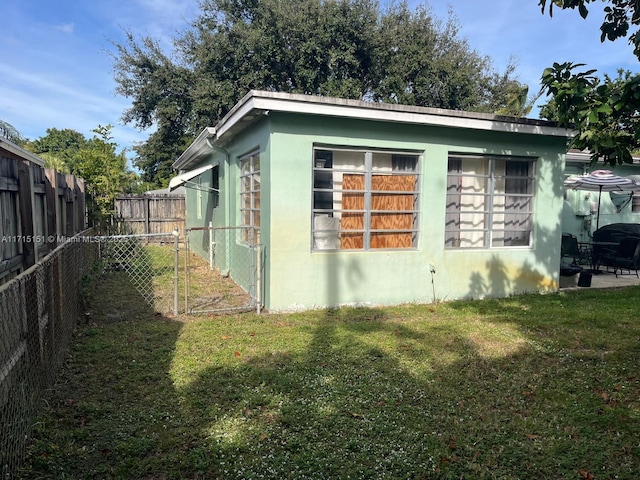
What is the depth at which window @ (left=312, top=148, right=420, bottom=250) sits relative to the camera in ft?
21.9

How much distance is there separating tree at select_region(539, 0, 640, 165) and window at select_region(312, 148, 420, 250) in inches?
95.8

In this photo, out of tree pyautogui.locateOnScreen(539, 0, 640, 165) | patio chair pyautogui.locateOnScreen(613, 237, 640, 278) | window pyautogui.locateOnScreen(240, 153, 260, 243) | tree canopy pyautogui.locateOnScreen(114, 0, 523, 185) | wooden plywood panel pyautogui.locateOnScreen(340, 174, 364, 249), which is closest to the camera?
tree pyautogui.locateOnScreen(539, 0, 640, 165)

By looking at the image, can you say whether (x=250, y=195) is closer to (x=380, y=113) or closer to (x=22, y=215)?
(x=380, y=113)

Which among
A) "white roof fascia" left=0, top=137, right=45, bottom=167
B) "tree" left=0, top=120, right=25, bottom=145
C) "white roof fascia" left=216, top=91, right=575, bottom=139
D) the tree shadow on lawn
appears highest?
"tree" left=0, top=120, right=25, bottom=145

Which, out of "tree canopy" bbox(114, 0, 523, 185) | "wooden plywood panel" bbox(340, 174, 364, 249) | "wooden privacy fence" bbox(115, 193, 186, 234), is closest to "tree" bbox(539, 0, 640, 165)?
"wooden plywood panel" bbox(340, 174, 364, 249)

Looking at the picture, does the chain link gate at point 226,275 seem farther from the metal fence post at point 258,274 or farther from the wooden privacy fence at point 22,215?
the wooden privacy fence at point 22,215

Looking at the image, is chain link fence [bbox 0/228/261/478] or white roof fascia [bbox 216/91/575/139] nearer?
chain link fence [bbox 0/228/261/478]

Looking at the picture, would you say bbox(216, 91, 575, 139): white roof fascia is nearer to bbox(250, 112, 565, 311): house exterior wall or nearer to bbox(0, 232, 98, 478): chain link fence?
bbox(250, 112, 565, 311): house exterior wall

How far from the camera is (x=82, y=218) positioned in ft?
34.3

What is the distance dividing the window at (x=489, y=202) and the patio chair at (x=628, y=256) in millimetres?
4279

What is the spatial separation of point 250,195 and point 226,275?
2536 mm

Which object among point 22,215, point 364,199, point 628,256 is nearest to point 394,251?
point 364,199

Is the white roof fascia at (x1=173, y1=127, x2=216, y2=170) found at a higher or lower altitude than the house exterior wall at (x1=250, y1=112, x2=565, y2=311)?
higher

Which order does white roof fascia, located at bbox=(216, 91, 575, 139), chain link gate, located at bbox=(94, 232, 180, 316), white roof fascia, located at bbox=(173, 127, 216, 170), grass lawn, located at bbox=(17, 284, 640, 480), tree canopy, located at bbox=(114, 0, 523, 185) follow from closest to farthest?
1. grass lawn, located at bbox=(17, 284, 640, 480)
2. white roof fascia, located at bbox=(216, 91, 575, 139)
3. chain link gate, located at bbox=(94, 232, 180, 316)
4. white roof fascia, located at bbox=(173, 127, 216, 170)
5. tree canopy, located at bbox=(114, 0, 523, 185)
